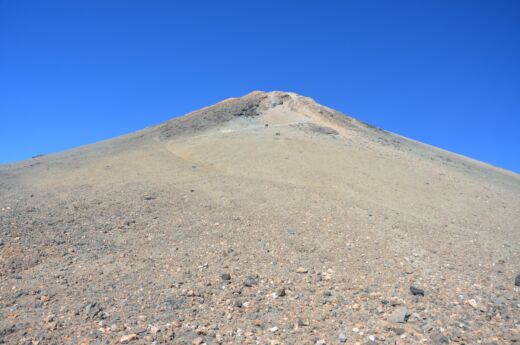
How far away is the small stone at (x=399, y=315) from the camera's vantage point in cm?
548

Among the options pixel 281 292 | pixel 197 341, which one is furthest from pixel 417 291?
pixel 197 341

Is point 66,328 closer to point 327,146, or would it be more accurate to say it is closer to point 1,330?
point 1,330

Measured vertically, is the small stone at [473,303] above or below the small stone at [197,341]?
below

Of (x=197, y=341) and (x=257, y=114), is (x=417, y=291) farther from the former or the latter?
(x=257, y=114)

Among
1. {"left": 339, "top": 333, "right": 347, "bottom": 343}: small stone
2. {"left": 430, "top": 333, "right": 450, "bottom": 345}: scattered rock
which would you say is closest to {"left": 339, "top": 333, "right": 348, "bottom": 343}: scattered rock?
{"left": 339, "top": 333, "right": 347, "bottom": 343}: small stone

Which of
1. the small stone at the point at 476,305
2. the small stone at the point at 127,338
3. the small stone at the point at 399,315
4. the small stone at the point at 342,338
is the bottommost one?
the small stone at the point at 476,305

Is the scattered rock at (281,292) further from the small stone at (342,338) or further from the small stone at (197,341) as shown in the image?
the small stone at (197,341)

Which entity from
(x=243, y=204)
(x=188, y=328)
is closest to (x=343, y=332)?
(x=188, y=328)

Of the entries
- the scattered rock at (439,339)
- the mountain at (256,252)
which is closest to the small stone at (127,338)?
the mountain at (256,252)

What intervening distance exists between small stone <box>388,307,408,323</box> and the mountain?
0.03 metres

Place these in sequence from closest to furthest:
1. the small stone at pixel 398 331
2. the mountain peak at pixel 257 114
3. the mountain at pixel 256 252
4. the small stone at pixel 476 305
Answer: the small stone at pixel 398 331, the mountain at pixel 256 252, the small stone at pixel 476 305, the mountain peak at pixel 257 114

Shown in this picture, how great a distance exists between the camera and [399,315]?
18.3 feet

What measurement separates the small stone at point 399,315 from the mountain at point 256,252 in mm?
31

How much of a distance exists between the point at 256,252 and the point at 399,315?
10.1ft
